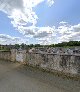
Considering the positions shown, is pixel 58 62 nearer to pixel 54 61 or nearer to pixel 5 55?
pixel 54 61

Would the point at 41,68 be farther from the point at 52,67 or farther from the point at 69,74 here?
the point at 69,74

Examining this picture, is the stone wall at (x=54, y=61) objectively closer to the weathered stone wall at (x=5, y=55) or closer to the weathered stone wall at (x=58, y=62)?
the weathered stone wall at (x=58, y=62)

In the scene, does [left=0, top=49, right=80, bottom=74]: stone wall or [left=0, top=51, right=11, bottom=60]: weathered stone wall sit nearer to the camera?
[left=0, top=49, right=80, bottom=74]: stone wall

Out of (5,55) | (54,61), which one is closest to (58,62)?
(54,61)

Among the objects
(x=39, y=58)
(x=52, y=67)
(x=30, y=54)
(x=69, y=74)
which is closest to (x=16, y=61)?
(x=30, y=54)

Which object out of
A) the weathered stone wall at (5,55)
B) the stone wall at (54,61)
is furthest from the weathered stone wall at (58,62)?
the weathered stone wall at (5,55)

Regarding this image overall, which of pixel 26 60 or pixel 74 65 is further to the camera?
pixel 26 60

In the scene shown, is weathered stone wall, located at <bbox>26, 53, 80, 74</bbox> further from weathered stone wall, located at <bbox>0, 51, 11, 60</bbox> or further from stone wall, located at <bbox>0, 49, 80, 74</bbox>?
weathered stone wall, located at <bbox>0, 51, 11, 60</bbox>

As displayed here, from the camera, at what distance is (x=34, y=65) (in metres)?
18.1

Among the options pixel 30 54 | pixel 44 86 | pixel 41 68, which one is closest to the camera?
pixel 44 86

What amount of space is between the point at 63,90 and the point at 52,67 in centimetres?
592

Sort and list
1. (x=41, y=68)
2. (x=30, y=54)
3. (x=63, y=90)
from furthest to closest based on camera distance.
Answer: (x=30, y=54)
(x=41, y=68)
(x=63, y=90)

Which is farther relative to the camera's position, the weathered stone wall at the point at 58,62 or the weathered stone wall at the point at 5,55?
the weathered stone wall at the point at 5,55

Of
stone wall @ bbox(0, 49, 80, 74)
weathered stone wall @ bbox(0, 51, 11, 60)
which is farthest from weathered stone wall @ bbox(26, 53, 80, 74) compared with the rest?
weathered stone wall @ bbox(0, 51, 11, 60)
